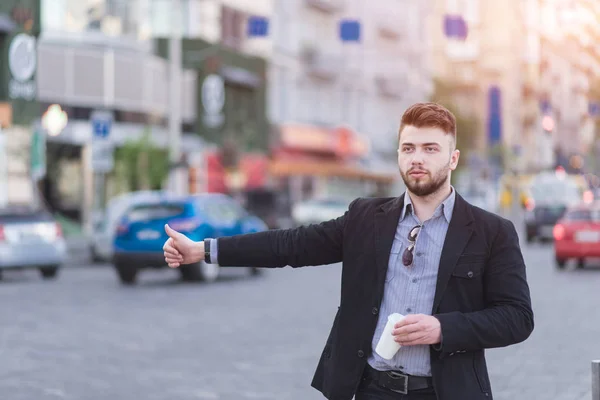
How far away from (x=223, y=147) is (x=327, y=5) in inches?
591

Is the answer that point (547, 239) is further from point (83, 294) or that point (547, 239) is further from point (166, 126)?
point (83, 294)

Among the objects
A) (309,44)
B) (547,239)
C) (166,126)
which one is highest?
(309,44)

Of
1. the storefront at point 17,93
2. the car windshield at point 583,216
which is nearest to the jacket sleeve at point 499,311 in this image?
the car windshield at point 583,216

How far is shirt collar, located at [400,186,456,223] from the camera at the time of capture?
4.45m

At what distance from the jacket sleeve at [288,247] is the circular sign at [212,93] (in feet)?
156

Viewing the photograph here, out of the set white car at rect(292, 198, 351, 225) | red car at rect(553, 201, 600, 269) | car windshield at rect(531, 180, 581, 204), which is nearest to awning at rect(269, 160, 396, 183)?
white car at rect(292, 198, 351, 225)

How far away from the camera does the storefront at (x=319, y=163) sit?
197 feet

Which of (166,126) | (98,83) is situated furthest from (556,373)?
(166,126)

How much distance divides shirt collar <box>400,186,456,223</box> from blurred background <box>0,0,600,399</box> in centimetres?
546

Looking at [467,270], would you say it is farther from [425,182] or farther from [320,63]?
[320,63]

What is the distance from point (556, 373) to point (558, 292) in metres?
9.75

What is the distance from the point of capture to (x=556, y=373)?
11.0 m

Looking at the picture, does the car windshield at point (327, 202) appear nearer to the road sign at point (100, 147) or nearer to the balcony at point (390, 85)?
the road sign at point (100, 147)

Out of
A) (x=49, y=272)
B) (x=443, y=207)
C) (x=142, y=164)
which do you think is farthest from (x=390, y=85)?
(x=443, y=207)
